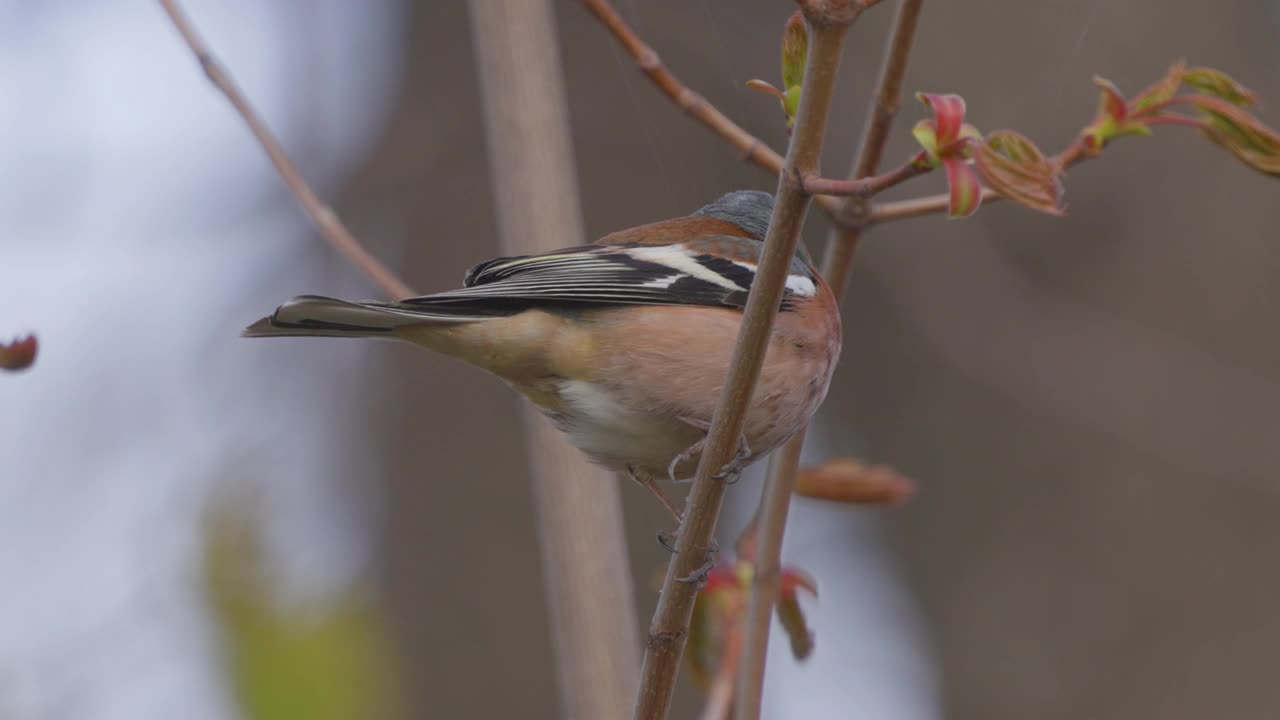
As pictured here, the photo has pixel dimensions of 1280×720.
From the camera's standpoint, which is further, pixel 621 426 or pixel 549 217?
pixel 621 426

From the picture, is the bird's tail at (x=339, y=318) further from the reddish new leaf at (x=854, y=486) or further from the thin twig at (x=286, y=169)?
the reddish new leaf at (x=854, y=486)

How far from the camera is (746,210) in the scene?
389cm

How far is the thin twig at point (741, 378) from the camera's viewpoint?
1581 millimetres

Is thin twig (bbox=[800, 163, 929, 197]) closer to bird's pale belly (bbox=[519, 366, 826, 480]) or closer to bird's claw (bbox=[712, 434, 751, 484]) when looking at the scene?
bird's claw (bbox=[712, 434, 751, 484])

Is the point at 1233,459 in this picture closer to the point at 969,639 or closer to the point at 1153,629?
the point at 1153,629

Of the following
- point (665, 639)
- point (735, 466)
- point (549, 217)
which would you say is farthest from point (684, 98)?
point (665, 639)

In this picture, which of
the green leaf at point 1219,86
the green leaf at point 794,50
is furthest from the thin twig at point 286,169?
the green leaf at point 1219,86

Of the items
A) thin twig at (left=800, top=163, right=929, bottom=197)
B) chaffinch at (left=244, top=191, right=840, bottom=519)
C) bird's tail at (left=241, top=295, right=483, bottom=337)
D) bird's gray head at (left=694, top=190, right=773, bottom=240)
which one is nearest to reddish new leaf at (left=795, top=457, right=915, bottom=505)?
chaffinch at (left=244, top=191, right=840, bottom=519)

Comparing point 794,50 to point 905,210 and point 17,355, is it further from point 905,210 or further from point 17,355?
point 17,355

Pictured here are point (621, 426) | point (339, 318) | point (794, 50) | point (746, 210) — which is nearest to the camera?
point (794, 50)

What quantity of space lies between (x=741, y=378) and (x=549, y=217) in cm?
93

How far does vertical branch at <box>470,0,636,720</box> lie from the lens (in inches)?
96.2

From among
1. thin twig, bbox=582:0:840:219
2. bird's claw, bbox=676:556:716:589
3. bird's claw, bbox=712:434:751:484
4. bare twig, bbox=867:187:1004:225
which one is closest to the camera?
bird's claw, bbox=712:434:751:484

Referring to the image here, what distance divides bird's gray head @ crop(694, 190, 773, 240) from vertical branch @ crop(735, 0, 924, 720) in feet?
4.02
